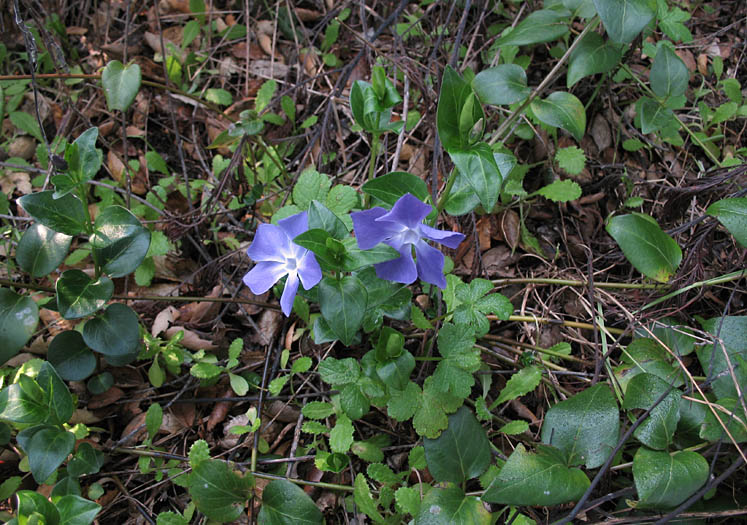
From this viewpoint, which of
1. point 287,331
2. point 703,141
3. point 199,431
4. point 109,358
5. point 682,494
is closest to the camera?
point 682,494

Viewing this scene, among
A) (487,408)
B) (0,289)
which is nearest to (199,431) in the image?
(0,289)

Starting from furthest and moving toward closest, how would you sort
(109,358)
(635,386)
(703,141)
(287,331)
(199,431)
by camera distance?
1. (703,141)
2. (287,331)
3. (199,431)
4. (109,358)
5. (635,386)

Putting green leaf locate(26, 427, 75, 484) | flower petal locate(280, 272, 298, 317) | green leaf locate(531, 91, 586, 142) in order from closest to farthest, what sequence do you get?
1. flower petal locate(280, 272, 298, 317)
2. green leaf locate(26, 427, 75, 484)
3. green leaf locate(531, 91, 586, 142)

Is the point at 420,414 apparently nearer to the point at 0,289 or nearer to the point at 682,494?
the point at 682,494

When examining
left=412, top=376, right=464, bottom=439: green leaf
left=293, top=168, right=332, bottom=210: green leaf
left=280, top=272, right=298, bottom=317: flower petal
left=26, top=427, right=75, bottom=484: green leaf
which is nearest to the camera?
left=280, top=272, right=298, bottom=317: flower petal

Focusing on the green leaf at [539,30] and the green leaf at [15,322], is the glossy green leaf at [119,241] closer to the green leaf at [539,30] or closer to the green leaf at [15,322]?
the green leaf at [15,322]

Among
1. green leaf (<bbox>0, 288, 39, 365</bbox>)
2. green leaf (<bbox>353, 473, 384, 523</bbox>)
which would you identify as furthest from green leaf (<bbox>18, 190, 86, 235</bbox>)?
green leaf (<bbox>353, 473, 384, 523</bbox>)

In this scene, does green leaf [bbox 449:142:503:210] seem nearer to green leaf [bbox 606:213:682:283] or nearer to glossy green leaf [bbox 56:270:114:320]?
green leaf [bbox 606:213:682:283]
